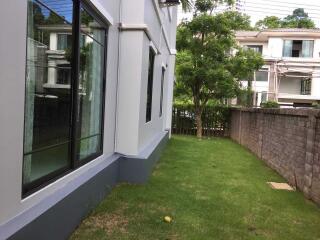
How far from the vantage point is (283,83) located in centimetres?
3753

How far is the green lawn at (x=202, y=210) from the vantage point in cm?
403

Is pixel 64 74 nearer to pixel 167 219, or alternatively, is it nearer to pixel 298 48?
pixel 167 219

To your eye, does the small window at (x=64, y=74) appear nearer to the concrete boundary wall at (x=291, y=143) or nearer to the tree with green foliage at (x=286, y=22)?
Answer: the concrete boundary wall at (x=291, y=143)

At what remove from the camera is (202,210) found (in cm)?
489

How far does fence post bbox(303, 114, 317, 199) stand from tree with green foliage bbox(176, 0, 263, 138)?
858 centimetres

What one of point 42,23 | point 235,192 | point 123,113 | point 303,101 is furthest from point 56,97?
point 303,101

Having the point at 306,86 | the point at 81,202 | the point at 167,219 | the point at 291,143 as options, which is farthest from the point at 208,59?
the point at 306,86

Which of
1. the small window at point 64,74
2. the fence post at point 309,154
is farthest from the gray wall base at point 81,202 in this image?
the fence post at point 309,154

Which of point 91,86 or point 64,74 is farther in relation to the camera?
point 91,86

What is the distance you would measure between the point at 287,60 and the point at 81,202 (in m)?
34.5

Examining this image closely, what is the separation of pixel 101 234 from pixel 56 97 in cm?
151

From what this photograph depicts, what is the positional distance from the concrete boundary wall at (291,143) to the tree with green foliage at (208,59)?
3.75 metres

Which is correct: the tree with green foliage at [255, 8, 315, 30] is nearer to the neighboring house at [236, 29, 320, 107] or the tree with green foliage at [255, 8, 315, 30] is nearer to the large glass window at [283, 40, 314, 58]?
the large glass window at [283, 40, 314, 58]

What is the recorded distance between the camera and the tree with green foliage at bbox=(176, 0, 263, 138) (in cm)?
1487
